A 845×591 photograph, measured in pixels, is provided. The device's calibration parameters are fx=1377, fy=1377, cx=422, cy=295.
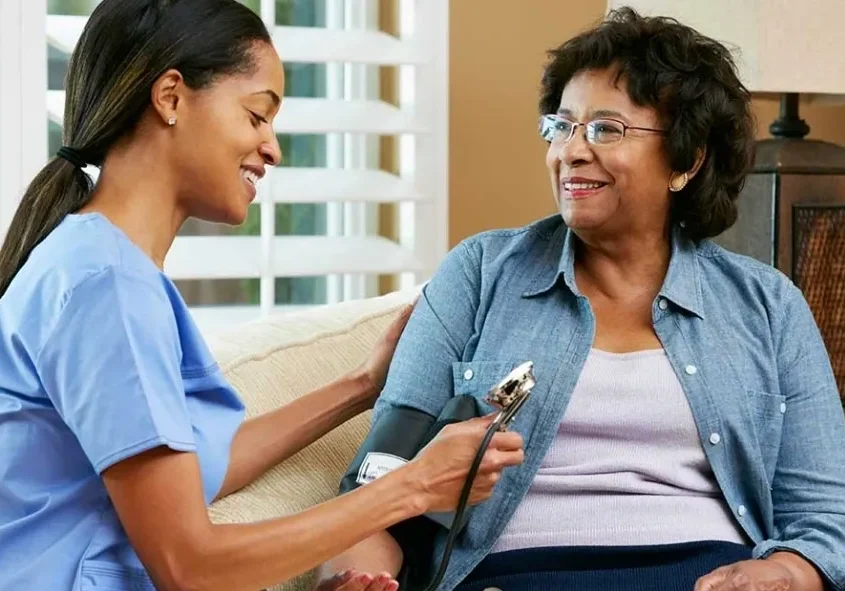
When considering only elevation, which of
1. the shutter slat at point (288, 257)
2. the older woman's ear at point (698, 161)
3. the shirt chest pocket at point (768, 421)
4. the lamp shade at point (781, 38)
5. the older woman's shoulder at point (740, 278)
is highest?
the lamp shade at point (781, 38)

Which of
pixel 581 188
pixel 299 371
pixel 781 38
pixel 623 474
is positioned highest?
pixel 781 38

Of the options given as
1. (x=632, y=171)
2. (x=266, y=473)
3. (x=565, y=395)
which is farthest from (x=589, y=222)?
(x=266, y=473)

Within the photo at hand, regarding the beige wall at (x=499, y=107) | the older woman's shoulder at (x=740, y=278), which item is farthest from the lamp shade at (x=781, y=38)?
the beige wall at (x=499, y=107)

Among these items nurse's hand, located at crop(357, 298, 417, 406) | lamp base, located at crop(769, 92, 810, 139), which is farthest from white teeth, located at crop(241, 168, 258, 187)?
lamp base, located at crop(769, 92, 810, 139)

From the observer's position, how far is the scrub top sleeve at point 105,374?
4.10 feet

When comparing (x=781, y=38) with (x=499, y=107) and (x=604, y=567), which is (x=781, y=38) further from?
(x=604, y=567)

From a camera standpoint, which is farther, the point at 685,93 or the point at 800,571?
the point at 685,93

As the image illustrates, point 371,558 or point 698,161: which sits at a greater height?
point 698,161

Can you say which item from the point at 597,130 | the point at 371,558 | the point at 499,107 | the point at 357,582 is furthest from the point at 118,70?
the point at 499,107

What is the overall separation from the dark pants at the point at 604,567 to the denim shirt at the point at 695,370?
0.03 m

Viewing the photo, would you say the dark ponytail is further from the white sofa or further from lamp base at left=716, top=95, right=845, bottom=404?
lamp base at left=716, top=95, right=845, bottom=404

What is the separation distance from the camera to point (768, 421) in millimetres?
1925

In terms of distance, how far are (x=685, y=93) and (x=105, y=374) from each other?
1.07m

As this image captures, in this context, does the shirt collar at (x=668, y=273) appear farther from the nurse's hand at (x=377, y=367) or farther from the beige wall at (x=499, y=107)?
the beige wall at (x=499, y=107)
